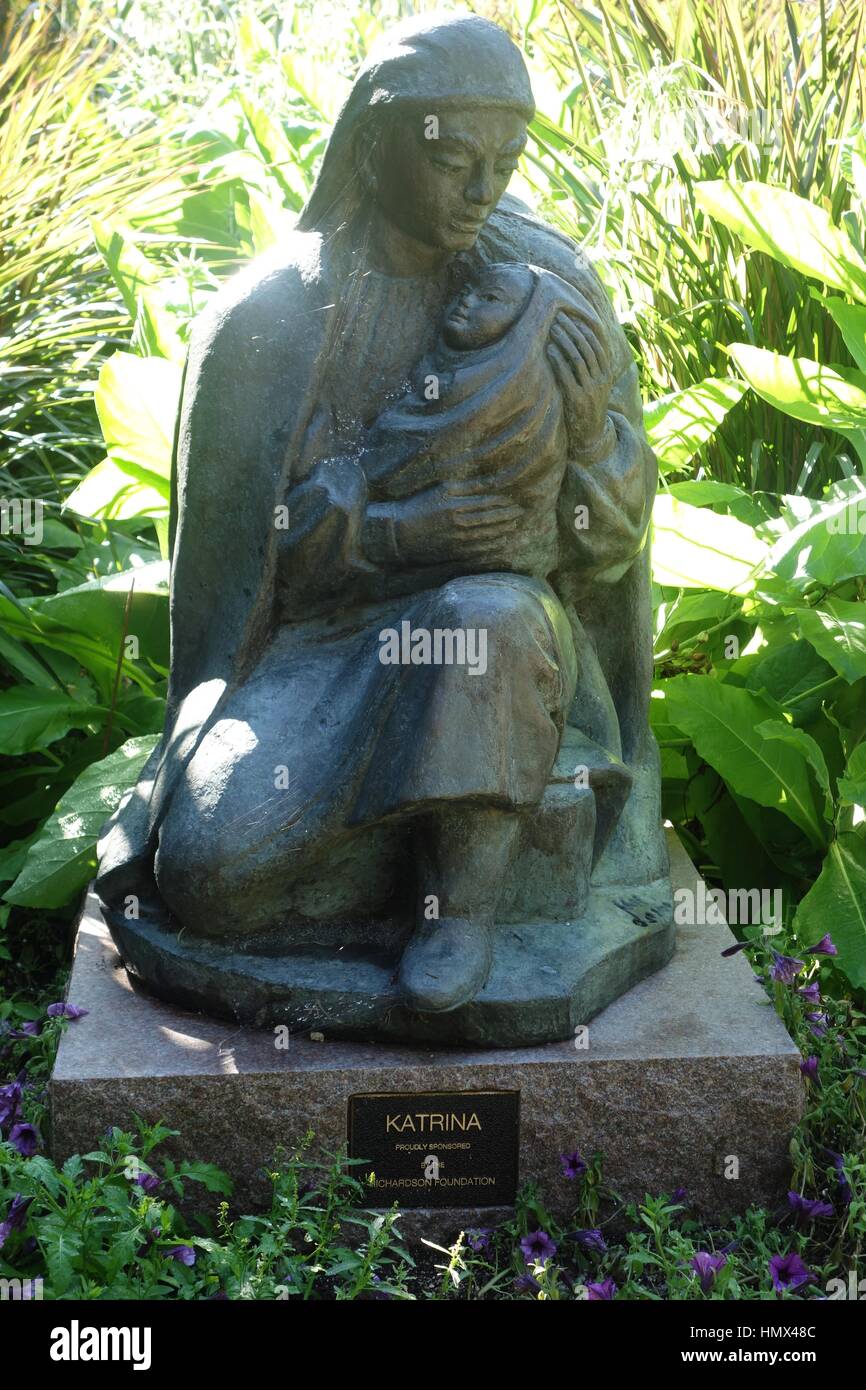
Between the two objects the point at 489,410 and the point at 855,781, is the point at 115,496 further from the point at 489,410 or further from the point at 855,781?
Answer: the point at 855,781

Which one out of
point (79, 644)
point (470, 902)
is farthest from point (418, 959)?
point (79, 644)

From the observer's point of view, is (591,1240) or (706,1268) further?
(591,1240)

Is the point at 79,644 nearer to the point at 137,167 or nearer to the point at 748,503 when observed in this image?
the point at 748,503

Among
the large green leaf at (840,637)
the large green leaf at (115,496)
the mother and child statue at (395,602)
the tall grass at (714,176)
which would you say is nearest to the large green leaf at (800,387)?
the tall grass at (714,176)

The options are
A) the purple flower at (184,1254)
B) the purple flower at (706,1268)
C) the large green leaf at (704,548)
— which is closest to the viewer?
the purple flower at (184,1254)

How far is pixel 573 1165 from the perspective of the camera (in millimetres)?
2783

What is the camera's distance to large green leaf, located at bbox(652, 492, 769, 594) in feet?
12.4

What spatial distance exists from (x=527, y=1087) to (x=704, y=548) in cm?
156

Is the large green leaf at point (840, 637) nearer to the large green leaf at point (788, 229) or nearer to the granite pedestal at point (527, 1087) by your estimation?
the large green leaf at point (788, 229)

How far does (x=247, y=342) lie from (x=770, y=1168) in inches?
68.8

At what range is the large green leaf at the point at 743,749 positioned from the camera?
3.67 metres

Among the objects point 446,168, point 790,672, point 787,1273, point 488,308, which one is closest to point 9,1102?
point 787,1273

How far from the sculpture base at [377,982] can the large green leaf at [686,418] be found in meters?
1.62

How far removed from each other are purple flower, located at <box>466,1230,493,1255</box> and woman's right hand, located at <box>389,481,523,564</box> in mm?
1184
